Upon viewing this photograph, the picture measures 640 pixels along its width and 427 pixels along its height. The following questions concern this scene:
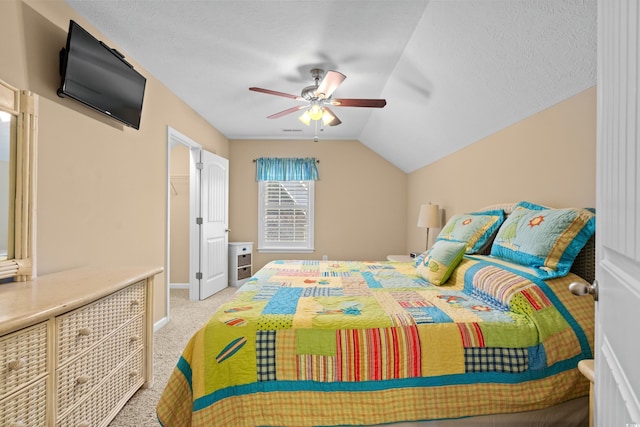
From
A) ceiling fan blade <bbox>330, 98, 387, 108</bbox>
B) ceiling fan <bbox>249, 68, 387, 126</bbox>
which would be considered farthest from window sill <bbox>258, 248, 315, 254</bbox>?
ceiling fan blade <bbox>330, 98, 387, 108</bbox>

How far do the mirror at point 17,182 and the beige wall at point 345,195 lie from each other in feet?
12.6

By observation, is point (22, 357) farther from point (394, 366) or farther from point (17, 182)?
point (394, 366)

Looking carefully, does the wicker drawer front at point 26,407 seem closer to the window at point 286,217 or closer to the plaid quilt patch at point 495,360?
the plaid quilt patch at point 495,360

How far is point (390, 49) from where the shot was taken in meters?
2.64

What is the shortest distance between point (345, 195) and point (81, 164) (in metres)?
3.94

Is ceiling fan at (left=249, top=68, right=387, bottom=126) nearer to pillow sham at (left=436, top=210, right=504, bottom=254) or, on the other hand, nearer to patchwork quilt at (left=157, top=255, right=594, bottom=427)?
pillow sham at (left=436, top=210, right=504, bottom=254)

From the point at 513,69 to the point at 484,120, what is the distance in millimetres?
741

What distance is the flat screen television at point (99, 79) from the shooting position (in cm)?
196

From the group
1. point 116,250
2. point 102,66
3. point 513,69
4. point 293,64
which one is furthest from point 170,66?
point 513,69

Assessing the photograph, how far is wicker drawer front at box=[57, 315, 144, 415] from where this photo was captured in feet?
4.75

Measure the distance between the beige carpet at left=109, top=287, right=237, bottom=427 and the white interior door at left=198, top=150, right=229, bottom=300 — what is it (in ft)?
0.72

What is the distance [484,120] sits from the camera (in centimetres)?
288

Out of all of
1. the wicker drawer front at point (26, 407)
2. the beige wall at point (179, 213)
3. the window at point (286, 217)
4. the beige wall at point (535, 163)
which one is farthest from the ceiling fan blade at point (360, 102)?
the beige wall at point (179, 213)

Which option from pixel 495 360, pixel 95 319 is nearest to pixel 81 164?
pixel 95 319
